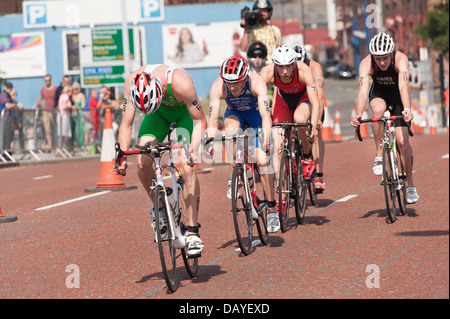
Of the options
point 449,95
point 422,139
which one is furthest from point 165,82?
point 449,95

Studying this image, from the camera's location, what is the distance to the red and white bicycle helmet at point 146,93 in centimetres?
710

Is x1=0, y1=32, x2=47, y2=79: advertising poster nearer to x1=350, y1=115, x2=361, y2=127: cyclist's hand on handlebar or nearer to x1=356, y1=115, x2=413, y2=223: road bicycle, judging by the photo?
x1=356, y1=115, x2=413, y2=223: road bicycle

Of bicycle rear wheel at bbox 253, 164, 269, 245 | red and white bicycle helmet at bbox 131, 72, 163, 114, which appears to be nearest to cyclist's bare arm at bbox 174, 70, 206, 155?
red and white bicycle helmet at bbox 131, 72, 163, 114

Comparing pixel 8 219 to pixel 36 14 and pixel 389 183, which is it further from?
Answer: pixel 36 14

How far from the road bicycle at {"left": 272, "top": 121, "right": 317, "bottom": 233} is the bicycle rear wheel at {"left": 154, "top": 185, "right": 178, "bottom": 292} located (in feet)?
8.13

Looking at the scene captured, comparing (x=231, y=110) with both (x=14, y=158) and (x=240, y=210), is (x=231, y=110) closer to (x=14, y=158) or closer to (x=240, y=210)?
(x=240, y=210)

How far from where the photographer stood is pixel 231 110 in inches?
377

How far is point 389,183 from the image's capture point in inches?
399

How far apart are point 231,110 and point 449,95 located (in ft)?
79.5

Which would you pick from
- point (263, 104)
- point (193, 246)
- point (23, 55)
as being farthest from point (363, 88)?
point (23, 55)

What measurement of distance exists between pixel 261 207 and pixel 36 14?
47790mm

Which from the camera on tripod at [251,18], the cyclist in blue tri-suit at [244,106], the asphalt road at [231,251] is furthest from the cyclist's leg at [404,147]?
the camera on tripod at [251,18]

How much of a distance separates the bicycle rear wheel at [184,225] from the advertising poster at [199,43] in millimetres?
45393

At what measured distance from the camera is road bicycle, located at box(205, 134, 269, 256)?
8352mm
